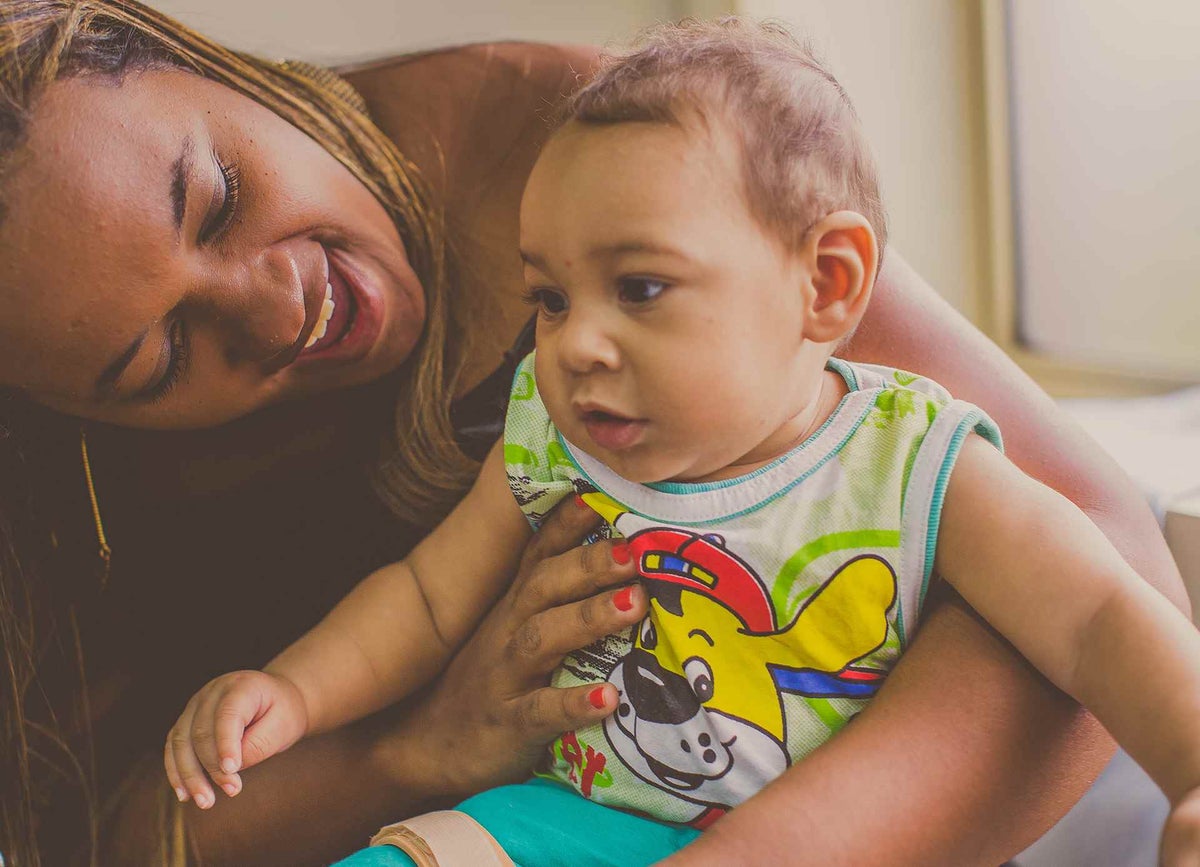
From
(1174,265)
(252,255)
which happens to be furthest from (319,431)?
(1174,265)

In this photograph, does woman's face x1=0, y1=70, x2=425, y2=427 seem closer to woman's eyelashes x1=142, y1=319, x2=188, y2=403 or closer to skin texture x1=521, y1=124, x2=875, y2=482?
woman's eyelashes x1=142, y1=319, x2=188, y2=403

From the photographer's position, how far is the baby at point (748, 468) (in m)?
0.68

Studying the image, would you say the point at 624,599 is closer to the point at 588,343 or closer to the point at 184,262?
the point at 588,343

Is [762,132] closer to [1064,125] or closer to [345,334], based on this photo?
[345,334]

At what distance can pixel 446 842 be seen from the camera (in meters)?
0.75

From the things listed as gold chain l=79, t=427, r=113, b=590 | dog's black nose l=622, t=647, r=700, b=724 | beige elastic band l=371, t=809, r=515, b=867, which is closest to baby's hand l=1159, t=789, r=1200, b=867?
dog's black nose l=622, t=647, r=700, b=724

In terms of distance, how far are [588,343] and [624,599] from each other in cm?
20

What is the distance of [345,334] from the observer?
1.02 meters

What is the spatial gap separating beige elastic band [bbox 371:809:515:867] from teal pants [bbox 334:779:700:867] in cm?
1

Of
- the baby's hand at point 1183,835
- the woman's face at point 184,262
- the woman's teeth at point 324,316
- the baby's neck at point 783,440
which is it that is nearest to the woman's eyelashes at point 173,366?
the woman's face at point 184,262

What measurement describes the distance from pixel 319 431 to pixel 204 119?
1.12ft

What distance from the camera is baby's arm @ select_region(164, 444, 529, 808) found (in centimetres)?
86

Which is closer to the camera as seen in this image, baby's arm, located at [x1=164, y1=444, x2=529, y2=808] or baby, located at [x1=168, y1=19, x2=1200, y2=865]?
baby, located at [x1=168, y1=19, x2=1200, y2=865]

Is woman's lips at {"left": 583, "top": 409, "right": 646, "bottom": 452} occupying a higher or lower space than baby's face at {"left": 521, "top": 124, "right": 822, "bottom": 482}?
lower
